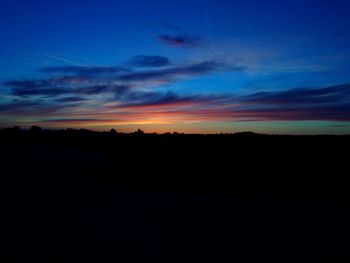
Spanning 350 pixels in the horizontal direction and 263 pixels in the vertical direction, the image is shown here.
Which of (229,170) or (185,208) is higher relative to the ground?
(229,170)

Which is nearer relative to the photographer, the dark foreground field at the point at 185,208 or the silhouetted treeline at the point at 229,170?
the dark foreground field at the point at 185,208

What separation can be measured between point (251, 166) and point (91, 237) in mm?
8187

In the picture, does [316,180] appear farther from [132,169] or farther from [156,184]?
[132,169]

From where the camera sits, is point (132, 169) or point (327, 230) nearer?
point (327, 230)

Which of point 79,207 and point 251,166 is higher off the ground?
point 251,166

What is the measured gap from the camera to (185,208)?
8.98m

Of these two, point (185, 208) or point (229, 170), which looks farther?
point (229, 170)

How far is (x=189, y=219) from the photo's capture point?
26.4 ft

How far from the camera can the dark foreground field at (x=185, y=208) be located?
627 centimetres

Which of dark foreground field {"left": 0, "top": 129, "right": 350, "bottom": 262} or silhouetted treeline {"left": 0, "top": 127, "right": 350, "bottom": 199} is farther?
silhouetted treeline {"left": 0, "top": 127, "right": 350, "bottom": 199}

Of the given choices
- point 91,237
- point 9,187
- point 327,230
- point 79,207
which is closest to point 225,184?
point 327,230

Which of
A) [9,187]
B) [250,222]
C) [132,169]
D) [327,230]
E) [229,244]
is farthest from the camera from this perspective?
[132,169]

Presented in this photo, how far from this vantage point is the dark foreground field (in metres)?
6.27

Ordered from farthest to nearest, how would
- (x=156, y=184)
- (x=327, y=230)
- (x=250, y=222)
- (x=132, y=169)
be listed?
(x=132, y=169)
(x=156, y=184)
(x=250, y=222)
(x=327, y=230)
